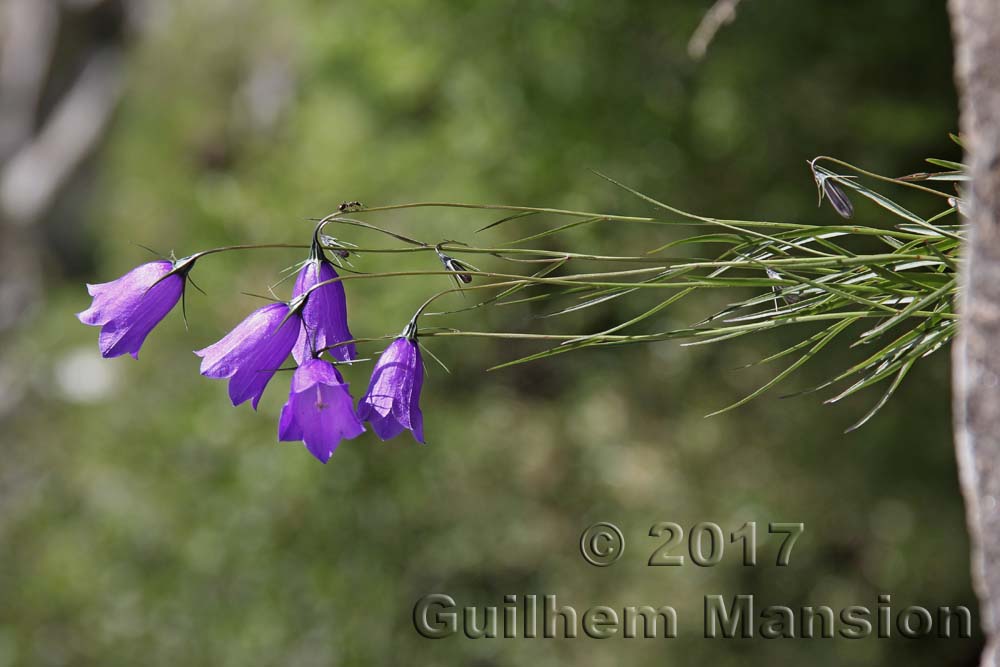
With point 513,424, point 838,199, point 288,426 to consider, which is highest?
point 513,424

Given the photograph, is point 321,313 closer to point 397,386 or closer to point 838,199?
point 397,386

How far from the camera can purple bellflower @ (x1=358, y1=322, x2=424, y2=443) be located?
0.80 metres

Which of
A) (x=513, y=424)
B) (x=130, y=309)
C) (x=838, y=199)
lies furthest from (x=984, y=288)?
(x=513, y=424)

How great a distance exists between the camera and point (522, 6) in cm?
245

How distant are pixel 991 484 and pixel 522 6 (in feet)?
6.78

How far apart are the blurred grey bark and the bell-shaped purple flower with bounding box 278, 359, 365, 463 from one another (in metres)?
0.44

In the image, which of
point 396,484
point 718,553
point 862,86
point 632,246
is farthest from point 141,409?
point 862,86

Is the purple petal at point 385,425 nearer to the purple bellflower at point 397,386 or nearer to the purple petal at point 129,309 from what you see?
the purple bellflower at point 397,386

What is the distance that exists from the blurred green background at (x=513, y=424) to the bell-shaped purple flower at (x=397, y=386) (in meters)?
1.74

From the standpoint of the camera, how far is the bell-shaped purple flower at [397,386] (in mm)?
796

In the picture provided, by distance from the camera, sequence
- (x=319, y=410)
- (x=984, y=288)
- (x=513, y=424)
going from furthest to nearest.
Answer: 1. (x=513, y=424)
2. (x=319, y=410)
3. (x=984, y=288)

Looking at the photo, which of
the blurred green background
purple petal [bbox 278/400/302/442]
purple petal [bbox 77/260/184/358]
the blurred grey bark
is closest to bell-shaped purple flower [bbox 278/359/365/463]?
purple petal [bbox 278/400/302/442]

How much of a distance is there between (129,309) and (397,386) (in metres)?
0.24

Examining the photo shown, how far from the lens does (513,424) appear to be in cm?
337
